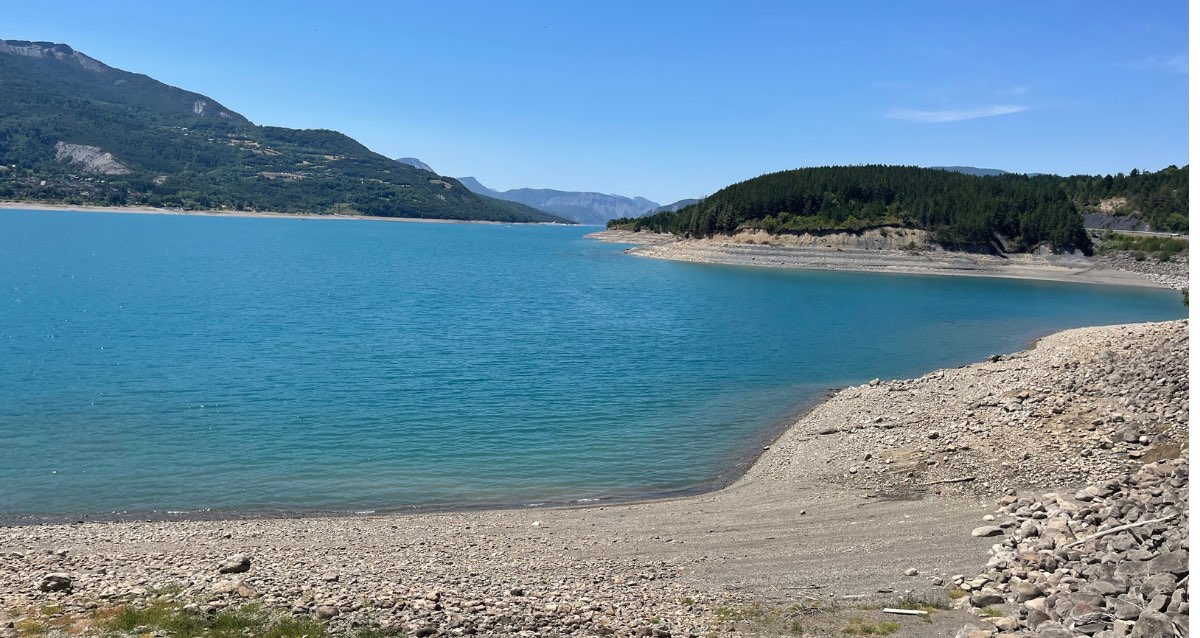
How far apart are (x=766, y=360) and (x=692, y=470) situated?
16.4 metres

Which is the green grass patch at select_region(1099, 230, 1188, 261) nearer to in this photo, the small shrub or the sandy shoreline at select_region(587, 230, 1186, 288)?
the sandy shoreline at select_region(587, 230, 1186, 288)

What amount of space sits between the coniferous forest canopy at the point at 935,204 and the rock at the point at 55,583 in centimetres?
10472

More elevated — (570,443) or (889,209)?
(889,209)

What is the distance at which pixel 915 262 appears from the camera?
97.2 metres

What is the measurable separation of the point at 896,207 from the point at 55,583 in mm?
113608

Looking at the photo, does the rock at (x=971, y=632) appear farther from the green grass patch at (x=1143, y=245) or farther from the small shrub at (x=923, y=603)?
the green grass patch at (x=1143, y=245)

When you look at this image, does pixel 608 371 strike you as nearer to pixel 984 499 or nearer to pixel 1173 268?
pixel 984 499

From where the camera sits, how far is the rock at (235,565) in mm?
11531

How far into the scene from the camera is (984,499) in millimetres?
16094

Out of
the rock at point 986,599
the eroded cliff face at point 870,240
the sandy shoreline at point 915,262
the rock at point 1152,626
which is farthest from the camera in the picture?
the eroded cliff face at point 870,240

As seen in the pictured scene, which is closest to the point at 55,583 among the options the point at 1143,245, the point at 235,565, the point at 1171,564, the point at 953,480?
the point at 235,565

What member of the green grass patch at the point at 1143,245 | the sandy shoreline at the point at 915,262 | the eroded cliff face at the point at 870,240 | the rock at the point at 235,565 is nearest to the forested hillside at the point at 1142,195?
the green grass patch at the point at 1143,245

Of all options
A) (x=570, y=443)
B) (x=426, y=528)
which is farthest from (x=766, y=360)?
(x=426, y=528)

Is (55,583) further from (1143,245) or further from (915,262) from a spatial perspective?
(1143,245)
